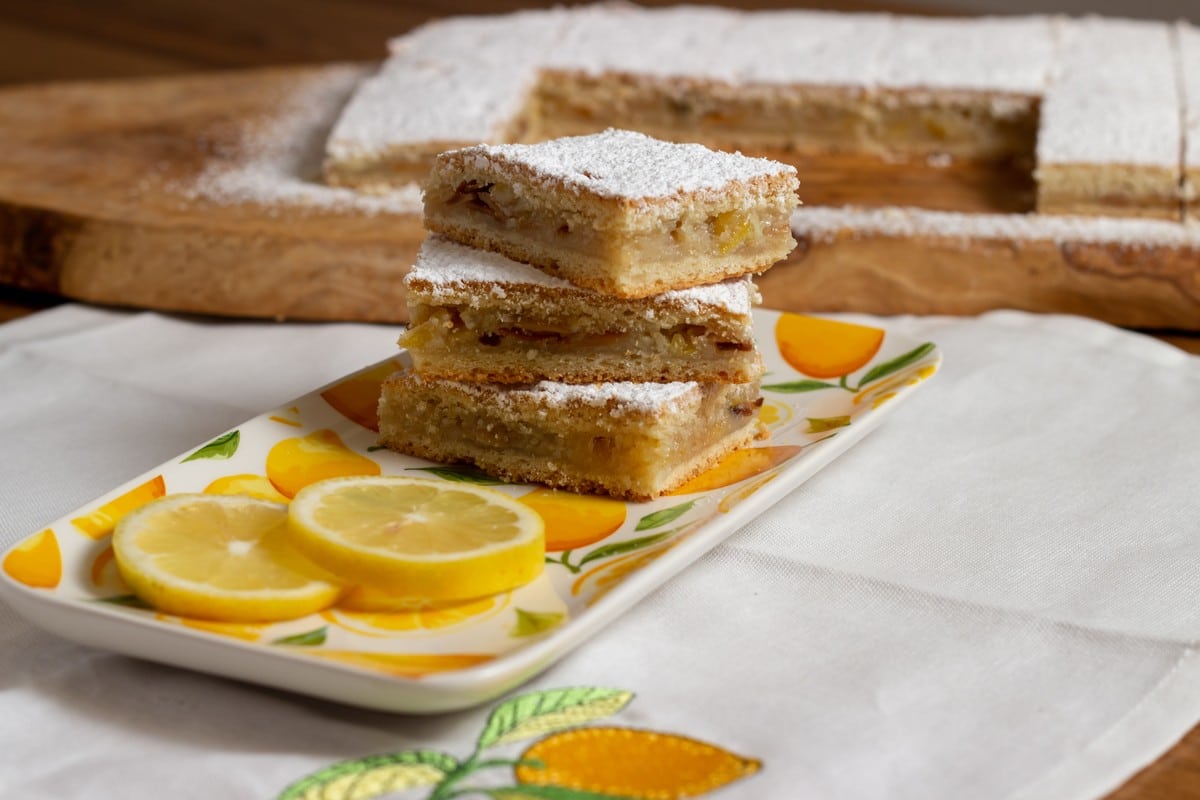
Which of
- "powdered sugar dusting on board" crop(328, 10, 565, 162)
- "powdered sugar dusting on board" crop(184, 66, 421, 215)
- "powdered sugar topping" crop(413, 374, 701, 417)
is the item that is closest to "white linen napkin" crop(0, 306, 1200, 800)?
"powdered sugar topping" crop(413, 374, 701, 417)

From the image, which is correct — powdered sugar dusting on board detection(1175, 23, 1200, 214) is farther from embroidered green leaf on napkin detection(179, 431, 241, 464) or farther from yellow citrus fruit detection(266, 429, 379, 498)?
embroidered green leaf on napkin detection(179, 431, 241, 464)

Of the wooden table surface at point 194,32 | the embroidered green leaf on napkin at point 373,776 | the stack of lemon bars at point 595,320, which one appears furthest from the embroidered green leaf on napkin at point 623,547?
the wooden table surface at point 194,32

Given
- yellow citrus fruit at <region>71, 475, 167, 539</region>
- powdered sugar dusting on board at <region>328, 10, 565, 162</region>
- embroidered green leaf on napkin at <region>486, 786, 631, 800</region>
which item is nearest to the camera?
embroidered green leaf on napkin at <region>486, 786, 631, 800</region>

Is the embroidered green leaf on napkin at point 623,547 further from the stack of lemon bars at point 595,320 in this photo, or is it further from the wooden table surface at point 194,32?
the wooden table surface at point 194,32

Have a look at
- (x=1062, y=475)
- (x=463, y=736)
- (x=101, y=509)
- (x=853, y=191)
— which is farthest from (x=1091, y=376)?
(x=101, y=509)

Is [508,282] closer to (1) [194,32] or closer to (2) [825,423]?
(2) [825,423]

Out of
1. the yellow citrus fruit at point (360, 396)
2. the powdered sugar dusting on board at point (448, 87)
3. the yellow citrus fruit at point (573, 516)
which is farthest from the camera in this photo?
the powdered sugar dusting on board at point (448, 87)
